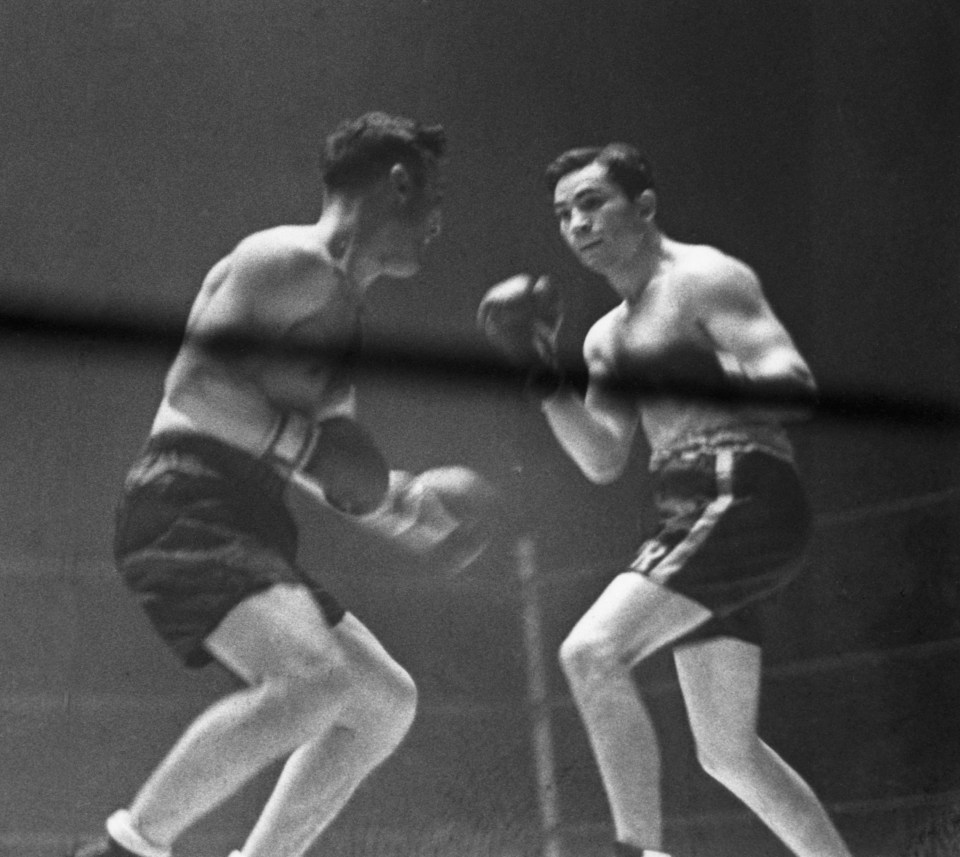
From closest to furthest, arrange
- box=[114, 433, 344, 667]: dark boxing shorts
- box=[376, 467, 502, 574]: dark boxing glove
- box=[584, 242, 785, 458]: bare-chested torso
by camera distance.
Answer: box=[114, 433, 344, 667]: dark boxing shorts < box=[376, 467, 502, 574]: dark boxing glove < box=[584, 242, 785, 458]: bare-chested torso

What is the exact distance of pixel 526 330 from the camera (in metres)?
3.64

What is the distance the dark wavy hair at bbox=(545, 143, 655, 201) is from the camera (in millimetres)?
3762

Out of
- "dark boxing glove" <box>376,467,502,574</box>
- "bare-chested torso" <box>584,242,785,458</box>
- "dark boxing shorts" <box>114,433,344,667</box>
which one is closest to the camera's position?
"dark boxing shorts" <box>114,433,344,667</box>

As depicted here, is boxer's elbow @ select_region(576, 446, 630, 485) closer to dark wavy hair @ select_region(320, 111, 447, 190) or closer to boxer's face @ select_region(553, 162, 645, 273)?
boxer's face @ select_region(553, 162, 645, 273)

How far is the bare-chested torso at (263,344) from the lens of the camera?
346 centimetres

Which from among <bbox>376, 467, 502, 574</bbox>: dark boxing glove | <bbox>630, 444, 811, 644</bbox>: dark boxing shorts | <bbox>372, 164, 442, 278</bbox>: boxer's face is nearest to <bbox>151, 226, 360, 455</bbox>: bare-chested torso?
<bbox>372, 164, 442, 278</bbox>: boxer's face

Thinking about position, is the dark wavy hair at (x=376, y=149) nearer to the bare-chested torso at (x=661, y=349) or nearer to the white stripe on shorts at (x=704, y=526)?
the bare-chested torso at (x=661, y=349)

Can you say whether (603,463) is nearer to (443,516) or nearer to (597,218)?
(443,516)

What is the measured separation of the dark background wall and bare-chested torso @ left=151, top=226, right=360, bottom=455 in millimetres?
59

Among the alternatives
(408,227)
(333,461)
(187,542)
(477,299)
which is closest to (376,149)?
(408,227)

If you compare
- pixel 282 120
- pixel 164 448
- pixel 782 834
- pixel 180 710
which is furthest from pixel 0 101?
pixel 782 834

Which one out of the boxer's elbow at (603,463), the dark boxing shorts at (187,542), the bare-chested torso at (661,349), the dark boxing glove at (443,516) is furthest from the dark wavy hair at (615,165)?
the dark boxing shorts at (187,542)

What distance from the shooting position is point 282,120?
144 inches

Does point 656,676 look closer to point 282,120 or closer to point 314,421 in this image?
point 314,421
